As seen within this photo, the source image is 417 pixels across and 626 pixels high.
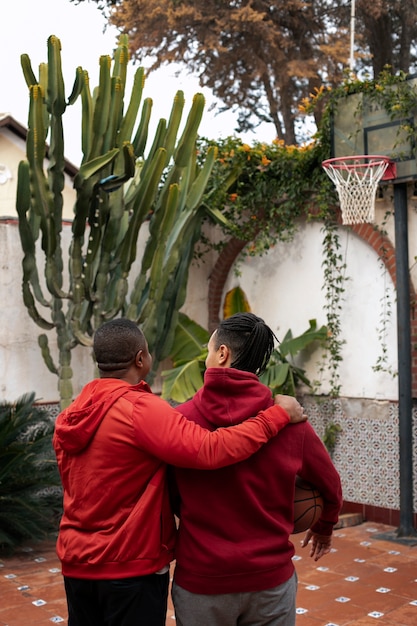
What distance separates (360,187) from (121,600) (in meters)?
5.59

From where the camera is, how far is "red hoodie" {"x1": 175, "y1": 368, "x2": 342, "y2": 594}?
8.30ft

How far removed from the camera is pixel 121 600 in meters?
2.61

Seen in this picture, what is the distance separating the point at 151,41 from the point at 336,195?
27.8ft

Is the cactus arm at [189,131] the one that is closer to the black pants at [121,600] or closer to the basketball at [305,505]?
the basketball at [305,505]

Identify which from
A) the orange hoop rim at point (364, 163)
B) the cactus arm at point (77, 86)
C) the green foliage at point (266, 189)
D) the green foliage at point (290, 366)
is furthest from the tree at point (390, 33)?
the cactus arm at point (77, 86)

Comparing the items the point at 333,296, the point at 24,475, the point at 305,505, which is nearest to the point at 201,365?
the point at 333,296

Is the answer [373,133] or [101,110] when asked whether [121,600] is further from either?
[373,133]

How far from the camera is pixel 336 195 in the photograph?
8.23 m

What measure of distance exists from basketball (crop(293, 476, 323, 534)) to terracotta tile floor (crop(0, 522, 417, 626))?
8.91 feet

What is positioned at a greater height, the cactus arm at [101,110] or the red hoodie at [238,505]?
the cactus arm at [101,110]

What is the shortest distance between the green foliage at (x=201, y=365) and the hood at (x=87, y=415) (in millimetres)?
5230

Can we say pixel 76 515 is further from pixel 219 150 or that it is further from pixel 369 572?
pixel 219 150

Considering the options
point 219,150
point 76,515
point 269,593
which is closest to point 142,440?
point 76,515

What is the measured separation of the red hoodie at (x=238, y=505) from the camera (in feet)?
8.30
